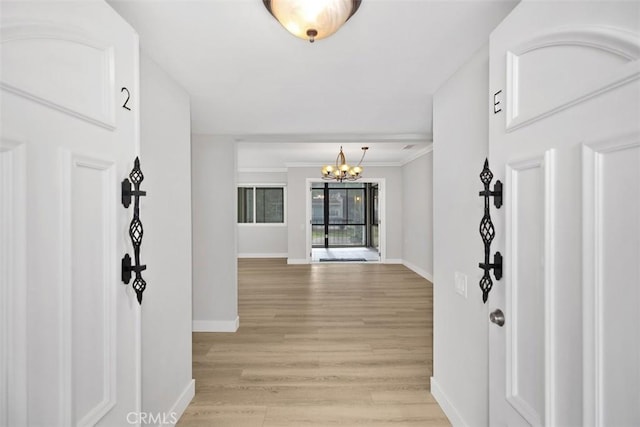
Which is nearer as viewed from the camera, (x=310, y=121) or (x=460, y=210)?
(x=460, y=210)

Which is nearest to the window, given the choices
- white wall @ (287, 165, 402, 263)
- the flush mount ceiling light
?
white wall @ (287, 165, 402, 263)

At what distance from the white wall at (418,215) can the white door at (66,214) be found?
5.82 metres

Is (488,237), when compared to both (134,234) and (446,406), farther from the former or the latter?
(446,406)

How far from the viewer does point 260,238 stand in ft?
31.3

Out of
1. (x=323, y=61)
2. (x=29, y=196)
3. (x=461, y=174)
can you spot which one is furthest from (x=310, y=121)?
(x=29, y=196)

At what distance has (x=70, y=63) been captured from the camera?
1012 millimetres

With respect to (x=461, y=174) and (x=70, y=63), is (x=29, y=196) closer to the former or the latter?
(x=70, y=63)

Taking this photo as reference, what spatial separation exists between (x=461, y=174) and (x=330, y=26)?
1.20 meters

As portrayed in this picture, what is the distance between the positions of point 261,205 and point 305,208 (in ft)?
5.57

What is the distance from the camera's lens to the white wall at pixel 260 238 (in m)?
9.49

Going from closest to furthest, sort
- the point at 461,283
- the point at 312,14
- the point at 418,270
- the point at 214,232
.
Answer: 1. the point at 312,14
2. the point at 461,283
3. the point at 214,232
4. the point at 418,270

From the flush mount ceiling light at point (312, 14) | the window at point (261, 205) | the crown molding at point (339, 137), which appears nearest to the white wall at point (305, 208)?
the window at point (261, 205)

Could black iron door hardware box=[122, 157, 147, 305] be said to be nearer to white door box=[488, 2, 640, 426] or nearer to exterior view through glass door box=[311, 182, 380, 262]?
white door box=[488, 2, 640, 426]

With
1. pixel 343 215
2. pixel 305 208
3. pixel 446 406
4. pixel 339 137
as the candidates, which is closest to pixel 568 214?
pixel 446 406
